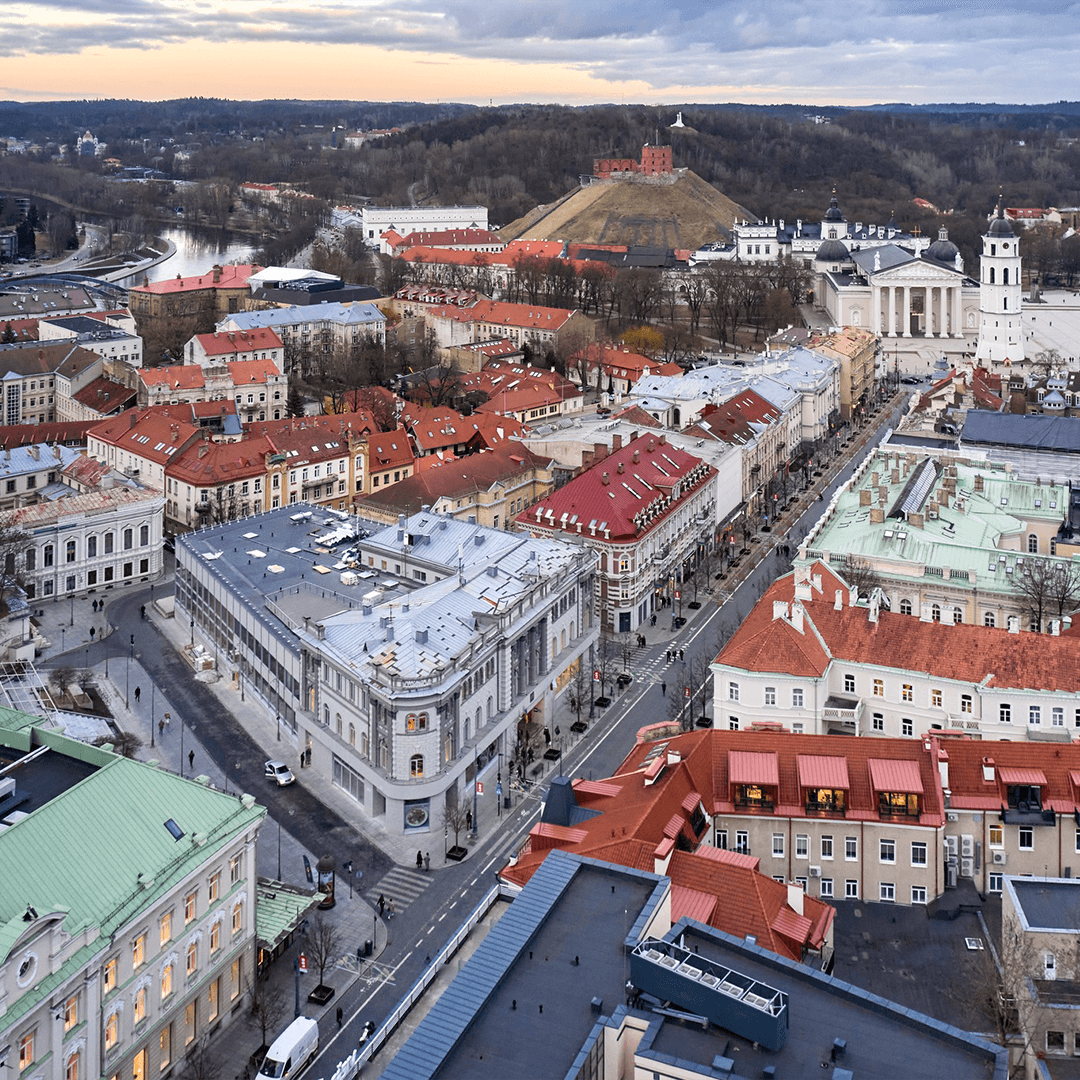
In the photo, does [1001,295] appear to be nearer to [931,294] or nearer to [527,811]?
[931,294]

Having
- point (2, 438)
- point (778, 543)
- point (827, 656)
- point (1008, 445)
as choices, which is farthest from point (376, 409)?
point (827, 656)

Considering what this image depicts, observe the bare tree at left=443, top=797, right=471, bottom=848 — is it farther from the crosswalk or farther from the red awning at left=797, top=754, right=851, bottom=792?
the red awning at left=797, top=754, right=851, bottom=792

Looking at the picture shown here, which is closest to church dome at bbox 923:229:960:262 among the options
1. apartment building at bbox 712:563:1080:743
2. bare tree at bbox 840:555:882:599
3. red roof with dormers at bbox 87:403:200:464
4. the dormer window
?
red roof with dormers at bbox 87:403:200:464

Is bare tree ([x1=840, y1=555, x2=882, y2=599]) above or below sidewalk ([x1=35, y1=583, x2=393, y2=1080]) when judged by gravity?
above

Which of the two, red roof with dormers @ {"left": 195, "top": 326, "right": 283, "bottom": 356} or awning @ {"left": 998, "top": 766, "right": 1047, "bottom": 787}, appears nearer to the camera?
awning @ {"left": 998, "top": 766, "right": 1047, "bottom": 787}

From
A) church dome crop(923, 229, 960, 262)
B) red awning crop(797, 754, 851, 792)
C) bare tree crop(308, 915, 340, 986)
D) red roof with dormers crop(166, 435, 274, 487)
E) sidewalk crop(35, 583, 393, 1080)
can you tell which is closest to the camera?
sidewalk crop(35, 583, 393, 1080)

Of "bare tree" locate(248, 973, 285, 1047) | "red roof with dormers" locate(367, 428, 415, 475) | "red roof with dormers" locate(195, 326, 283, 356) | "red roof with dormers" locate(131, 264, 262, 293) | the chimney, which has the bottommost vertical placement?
"bare tree" locate(248, 973, 285, 1047)

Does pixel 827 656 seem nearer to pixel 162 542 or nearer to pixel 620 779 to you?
pixel 620 779

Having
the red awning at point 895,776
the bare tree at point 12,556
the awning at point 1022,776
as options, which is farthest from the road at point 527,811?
the bare tree at point 12,556
